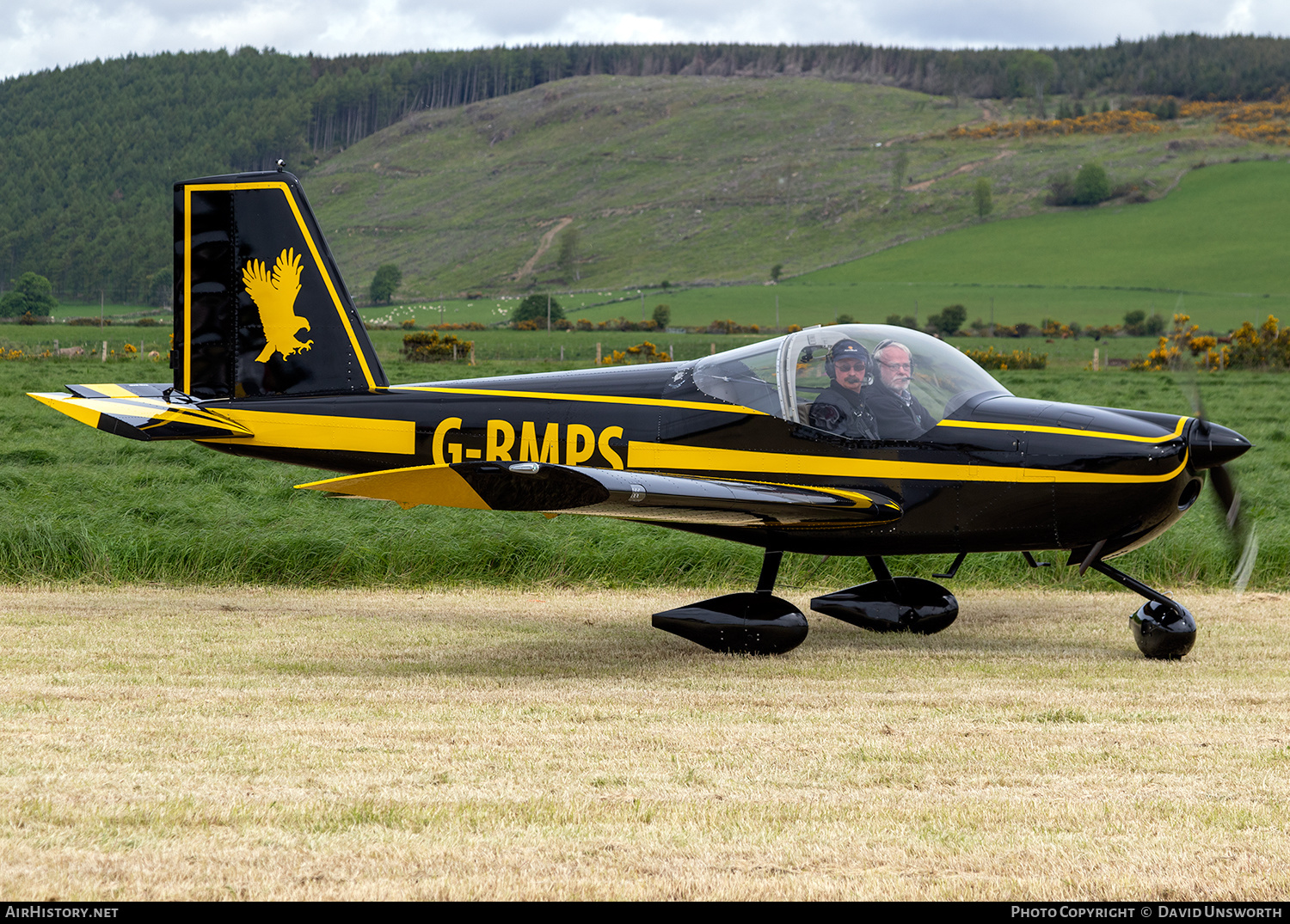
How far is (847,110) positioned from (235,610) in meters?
199

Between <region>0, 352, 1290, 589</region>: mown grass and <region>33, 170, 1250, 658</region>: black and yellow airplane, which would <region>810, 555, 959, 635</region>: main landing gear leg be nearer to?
<region>33, 170, 1250, 658</region>: black and yellow airplane

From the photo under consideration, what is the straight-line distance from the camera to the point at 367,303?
13562cm

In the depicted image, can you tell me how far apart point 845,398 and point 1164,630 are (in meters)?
2.44

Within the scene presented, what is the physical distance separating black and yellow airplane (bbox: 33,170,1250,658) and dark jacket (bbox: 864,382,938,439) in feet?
0.18

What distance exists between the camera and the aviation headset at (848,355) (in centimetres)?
799

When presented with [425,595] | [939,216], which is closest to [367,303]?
[939,216]

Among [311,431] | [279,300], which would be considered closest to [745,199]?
[279,300]

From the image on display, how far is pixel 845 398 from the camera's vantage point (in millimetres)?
8016

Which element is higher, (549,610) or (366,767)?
(366,767)

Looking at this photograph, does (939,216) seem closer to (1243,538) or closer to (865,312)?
(865,312)

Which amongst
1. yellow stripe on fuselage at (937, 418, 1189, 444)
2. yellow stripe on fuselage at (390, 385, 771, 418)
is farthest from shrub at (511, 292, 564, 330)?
yellow stripe on fuselage at (937, 418, 1189, 444)

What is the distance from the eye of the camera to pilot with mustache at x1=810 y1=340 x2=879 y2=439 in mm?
7980

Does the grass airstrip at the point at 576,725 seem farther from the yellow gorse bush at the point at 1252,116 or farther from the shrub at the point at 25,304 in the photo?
the yellow gorse bush at the point at 1252,116

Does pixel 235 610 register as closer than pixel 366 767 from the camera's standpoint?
No
